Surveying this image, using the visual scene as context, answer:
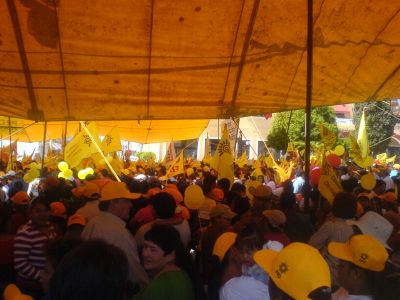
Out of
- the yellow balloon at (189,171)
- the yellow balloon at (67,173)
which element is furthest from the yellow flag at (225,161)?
the yellow balloon at (189,171)

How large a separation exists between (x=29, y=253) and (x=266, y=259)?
2562 mm

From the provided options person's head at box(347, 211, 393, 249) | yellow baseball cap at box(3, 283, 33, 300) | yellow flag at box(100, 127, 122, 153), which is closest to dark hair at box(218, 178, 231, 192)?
person's head at box(347, 211, 393, 249)

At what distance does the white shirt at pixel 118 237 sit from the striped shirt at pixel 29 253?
1.89 feet

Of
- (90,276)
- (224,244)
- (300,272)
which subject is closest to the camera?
(90,276)

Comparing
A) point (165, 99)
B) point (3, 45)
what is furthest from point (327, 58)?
point (3, 45)

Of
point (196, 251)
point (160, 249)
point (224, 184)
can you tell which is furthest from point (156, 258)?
point (224, 184)

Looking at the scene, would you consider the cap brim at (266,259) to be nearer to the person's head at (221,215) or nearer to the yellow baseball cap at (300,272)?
the yellow baseball cap at (300,272)

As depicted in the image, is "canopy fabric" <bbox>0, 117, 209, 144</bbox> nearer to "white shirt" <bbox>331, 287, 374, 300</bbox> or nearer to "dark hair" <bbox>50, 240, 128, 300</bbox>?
"white shirt" <bbox>331, 287, 374, 300</bbox>

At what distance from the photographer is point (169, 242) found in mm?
3473

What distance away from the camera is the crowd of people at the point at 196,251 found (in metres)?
2.15

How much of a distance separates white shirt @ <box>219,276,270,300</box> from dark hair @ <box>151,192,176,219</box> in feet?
6.55

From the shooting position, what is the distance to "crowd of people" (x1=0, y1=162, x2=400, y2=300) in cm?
215

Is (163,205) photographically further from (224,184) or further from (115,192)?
(224,184)

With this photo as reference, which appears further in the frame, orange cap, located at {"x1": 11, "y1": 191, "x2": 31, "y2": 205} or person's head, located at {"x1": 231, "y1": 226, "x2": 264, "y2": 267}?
orange cap, located at {"x1": 11, "y1": 191, "x2": 31, "y2": 205}
